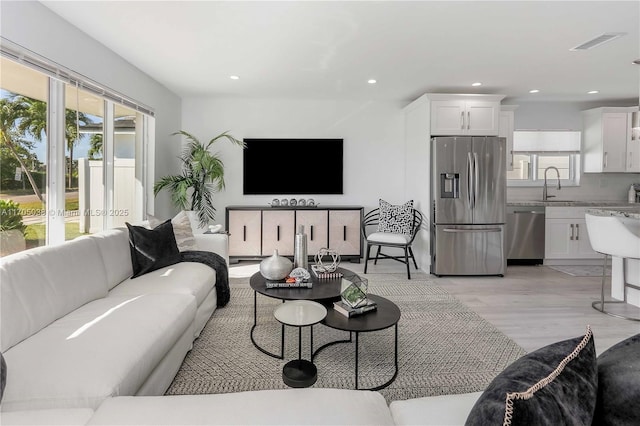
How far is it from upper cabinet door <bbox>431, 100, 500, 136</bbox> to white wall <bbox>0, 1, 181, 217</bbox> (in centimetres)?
350

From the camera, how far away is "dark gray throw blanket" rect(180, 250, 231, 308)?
10.6ft

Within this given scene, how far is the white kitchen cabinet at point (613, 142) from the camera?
5.21 meters

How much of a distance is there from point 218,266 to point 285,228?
1.95 meters

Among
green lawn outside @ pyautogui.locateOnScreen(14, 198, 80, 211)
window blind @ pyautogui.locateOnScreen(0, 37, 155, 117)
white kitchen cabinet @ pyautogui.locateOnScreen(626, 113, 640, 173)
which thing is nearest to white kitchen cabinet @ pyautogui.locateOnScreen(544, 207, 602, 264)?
white kitchen cabinet @ pyautogui.locateOnScreen(626, 113, 640, 173)

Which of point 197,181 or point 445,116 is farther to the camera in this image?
point 197,181

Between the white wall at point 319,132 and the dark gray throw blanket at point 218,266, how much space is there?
2.21 metres

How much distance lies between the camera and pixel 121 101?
365cm

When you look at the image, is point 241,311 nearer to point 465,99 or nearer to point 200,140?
point 200,140

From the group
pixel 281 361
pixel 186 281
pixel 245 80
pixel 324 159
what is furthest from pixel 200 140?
pixel 281 361

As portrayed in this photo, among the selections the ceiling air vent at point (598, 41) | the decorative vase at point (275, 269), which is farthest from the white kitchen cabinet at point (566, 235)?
the decorative vase at point (275, 269)

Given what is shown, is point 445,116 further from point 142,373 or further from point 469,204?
point 142,373

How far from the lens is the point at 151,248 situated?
9.59 ft

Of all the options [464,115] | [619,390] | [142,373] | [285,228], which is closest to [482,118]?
[464,115]

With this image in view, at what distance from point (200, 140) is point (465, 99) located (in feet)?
12.4
